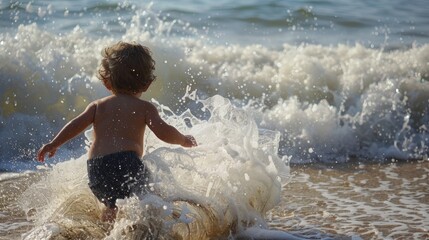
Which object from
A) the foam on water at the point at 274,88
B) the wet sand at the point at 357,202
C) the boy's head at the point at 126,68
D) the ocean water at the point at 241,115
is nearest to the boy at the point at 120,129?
the boy's head at the point at 126,68

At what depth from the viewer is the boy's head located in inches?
182

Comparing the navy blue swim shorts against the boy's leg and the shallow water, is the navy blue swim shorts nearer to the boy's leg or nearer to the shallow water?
the boy's leg

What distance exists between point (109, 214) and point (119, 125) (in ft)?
1.58

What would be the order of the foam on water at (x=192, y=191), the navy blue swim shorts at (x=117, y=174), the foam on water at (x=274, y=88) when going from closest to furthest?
the foam on water at (x=192, y=191) < the navy blue swim shorts at (x=117, y=174) < the foam on water at (x=274, y=88)

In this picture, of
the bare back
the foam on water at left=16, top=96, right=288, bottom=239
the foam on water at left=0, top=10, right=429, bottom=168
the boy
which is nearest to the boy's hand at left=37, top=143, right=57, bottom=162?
the boy

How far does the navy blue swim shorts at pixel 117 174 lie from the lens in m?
4.49

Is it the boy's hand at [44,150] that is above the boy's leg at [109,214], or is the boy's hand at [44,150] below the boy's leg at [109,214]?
above

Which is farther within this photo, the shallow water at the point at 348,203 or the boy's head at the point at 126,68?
the shallow water at the point at 348,203

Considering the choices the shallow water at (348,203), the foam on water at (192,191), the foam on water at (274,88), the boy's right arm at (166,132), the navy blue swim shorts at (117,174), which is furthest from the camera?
the foam on water at (274,88)

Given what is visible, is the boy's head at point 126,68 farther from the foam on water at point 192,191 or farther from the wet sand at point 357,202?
the wet sand at point 357,202

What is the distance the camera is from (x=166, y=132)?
4605 mm

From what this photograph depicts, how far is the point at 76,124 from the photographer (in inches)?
183

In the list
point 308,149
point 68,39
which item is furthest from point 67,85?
point 308,149

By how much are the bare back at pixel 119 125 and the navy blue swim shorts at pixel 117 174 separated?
0.04 m
